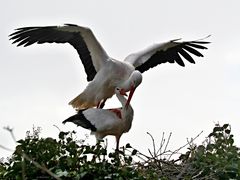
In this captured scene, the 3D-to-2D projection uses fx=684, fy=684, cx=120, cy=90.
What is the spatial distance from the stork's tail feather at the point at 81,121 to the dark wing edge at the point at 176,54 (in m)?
1.99

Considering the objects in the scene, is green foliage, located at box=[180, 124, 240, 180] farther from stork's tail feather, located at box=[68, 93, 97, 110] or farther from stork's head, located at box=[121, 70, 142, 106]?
stork's tail feather, located at box=[68, 93, 97, 110]

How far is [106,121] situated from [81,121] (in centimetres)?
24

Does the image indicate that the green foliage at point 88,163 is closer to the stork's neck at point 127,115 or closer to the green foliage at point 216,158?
the green foliage at point 216,158

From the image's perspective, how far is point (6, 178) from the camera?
425 cm

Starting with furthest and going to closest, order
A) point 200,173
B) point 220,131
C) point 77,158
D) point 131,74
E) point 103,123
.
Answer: point 131,74 → point 103,123 → point 220,131 → point 200,173 → point 77,158

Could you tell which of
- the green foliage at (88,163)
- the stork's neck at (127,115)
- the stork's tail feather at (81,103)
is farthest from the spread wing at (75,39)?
the green foliage at (88,163)

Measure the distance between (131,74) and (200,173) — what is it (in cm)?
239

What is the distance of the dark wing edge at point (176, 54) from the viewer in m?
8.20

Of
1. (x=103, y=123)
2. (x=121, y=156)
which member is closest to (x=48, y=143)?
(x=121, y=156)

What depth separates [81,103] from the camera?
7496mm

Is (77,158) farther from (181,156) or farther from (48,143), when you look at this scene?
(181,156)

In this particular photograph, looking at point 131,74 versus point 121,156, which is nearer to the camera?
point 121,156

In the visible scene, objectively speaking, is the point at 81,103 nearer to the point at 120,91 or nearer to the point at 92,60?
the point at 92,60

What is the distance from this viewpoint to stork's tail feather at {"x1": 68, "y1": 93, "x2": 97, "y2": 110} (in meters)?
7.40
